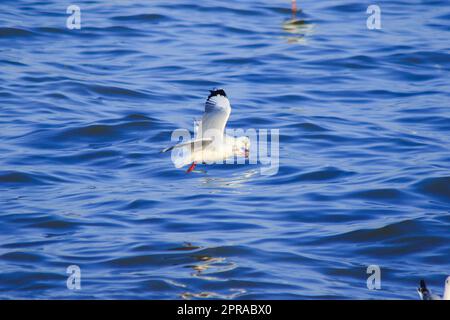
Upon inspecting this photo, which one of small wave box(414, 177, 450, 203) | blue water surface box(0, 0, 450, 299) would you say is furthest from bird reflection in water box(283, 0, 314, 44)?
small wave box(414, 177, 450, 203)

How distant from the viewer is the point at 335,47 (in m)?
19.5

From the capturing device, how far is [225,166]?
521 inches

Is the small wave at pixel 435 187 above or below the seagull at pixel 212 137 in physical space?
below

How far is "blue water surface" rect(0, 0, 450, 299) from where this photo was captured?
392 inches

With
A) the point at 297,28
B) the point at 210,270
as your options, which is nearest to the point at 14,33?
the point at 297,28

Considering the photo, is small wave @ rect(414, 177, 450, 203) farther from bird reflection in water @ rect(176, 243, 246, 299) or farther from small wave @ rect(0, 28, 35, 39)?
small wave @ rect(0, 28, 35, 39)

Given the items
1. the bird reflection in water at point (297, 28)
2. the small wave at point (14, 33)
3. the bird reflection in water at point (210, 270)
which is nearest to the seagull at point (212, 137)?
the bird reflection in water at point (210, 270)

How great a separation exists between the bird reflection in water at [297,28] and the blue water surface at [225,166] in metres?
0.07

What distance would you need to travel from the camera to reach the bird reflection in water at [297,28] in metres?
20.0

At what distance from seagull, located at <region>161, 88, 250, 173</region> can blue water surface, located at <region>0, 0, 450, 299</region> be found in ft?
1.41

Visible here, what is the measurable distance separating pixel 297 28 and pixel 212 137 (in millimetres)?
8965

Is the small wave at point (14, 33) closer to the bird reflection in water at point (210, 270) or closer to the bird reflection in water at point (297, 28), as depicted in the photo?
the bird reflection in water at point (297, 28)

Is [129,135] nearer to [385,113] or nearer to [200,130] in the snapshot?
[200,130]

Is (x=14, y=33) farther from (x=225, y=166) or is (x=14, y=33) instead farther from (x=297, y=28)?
(x=225, y=166)
